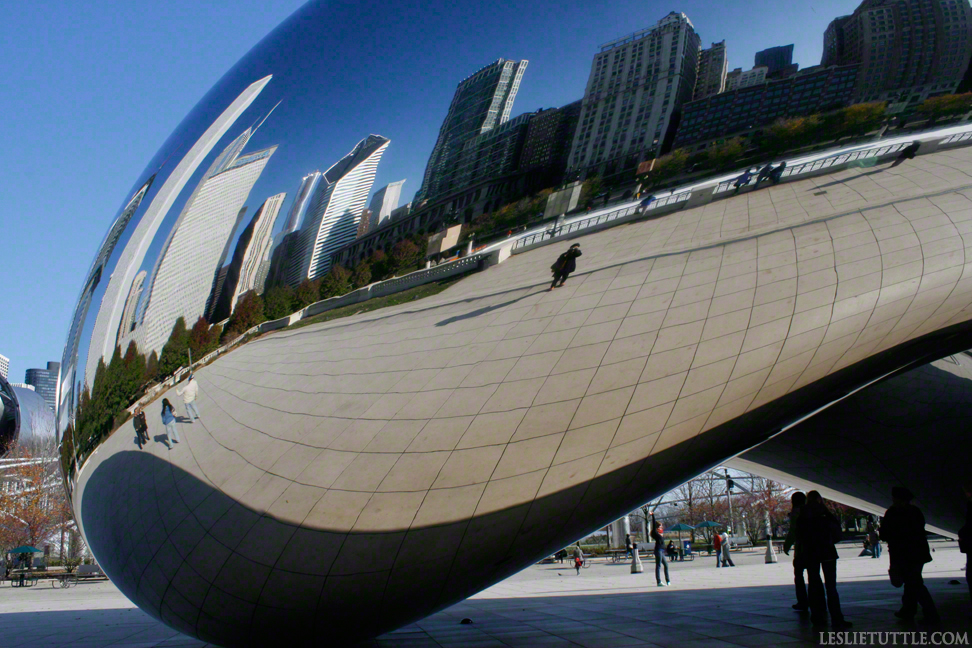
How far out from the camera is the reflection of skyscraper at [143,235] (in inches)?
119

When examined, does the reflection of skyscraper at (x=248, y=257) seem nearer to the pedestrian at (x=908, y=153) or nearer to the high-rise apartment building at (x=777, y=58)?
the high-rise apartment building at (x=777, y=58)

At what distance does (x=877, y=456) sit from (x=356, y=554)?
14.3 feet

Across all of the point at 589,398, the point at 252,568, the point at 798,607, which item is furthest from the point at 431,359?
the point at 798,607

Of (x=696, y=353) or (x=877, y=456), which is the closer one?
(x=696, y=353)

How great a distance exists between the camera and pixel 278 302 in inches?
99.2

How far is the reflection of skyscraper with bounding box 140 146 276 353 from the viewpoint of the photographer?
267 centimetres

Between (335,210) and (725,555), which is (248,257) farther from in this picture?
(725,555)

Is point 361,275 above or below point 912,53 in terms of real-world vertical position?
below

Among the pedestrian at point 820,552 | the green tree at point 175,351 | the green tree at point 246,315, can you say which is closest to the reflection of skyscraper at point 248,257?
the green tree at point 246,315

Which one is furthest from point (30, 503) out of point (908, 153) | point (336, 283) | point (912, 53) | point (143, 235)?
point (912, 53)

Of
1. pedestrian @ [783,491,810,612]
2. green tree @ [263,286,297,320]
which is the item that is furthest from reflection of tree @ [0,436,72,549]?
green tree @ [263,286,297,320]

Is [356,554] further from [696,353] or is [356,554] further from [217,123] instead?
[217,123]

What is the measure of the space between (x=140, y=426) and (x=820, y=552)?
152 inches

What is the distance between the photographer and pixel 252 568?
8.55ft
